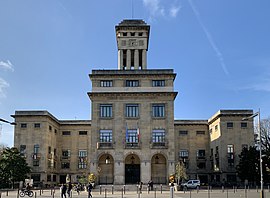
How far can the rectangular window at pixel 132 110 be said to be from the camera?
65438 millimetres

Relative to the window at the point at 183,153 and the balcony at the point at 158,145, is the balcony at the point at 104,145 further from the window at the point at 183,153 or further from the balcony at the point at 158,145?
the window at the point at 183,153

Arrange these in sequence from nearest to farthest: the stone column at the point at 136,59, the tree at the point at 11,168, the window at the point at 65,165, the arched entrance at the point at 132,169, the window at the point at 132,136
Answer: the tree at the point at 11,168, the window at the point at 132,136, the arched entrance at the point at 132,169, the stone column at the point at 136,59, the window at the point at 65,165

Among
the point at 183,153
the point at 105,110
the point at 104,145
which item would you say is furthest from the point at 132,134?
the point at 183,153

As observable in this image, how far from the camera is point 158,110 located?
215ft

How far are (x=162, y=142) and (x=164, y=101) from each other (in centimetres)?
718

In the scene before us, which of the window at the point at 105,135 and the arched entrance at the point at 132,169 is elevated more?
the window at the point at 105,135

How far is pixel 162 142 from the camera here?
211 ft

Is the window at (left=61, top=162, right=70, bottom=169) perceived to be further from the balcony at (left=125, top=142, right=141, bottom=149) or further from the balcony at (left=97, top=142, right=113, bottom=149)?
the balcony at (left=125, top=142, right=141, bottom=149)

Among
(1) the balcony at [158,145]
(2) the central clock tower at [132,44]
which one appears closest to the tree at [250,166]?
(1) the balcony at [158,145]

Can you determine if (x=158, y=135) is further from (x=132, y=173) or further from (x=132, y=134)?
(x=132, y=173)

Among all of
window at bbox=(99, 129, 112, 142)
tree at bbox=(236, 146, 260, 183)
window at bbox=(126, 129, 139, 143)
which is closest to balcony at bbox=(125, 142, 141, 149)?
window at bbox=(126, 129, 139, 143)

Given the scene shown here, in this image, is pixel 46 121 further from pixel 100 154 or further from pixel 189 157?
pixel 189 157

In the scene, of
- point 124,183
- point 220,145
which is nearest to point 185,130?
point 220,145

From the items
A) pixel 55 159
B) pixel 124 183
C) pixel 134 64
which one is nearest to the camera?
pixel 124 183
